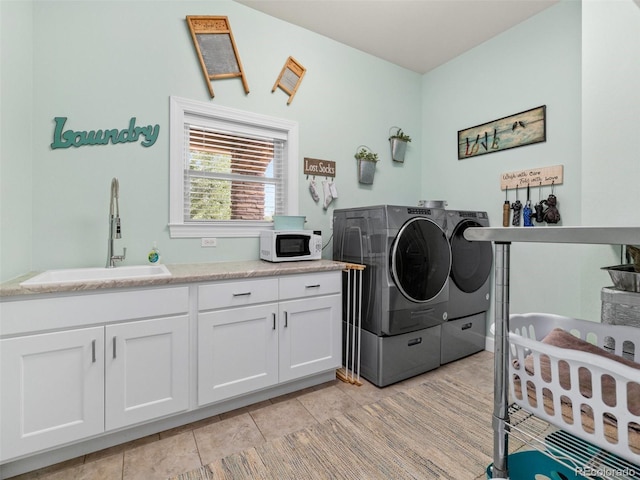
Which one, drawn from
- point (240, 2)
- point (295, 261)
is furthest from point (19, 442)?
point (240, 2)

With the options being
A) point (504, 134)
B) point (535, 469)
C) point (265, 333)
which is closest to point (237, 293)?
point (265, 333)

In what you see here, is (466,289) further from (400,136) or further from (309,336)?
(400,136)

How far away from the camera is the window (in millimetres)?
2297

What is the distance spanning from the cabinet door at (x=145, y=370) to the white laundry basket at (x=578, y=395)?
1.61 metres

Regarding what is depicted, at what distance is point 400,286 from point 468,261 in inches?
34.8

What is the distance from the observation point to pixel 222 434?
1.78m

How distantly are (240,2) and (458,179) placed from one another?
Answer: 8.35 ft

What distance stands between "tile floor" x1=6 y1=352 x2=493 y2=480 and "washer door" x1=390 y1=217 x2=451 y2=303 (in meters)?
0.71

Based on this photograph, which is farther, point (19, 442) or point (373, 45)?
point (373, 45)

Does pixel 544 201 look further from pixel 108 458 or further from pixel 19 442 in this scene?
pixel 19 442

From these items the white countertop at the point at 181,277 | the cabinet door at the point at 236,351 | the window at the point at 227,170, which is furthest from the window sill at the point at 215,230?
the cabinet door at the point at 236,351

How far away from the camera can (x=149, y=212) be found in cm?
219

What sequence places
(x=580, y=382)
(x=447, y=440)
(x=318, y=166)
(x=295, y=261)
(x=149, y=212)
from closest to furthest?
1. (x=580, y=382)
2. (x=447, y=440)
3. (x=149, y=212)
4. (x=295, y=261)
5. (x=318, y=166)

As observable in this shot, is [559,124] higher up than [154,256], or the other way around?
[559,124]
